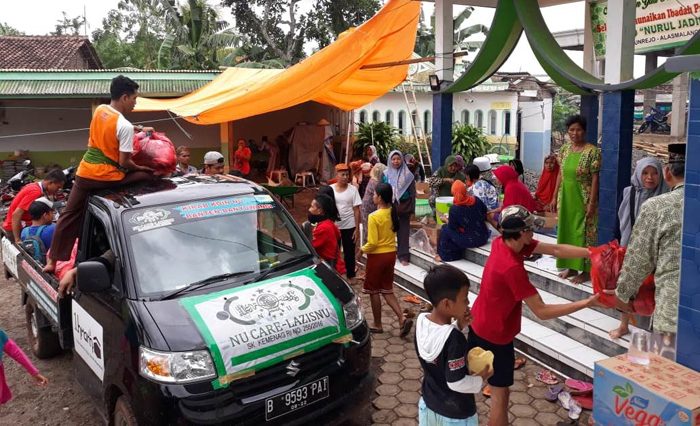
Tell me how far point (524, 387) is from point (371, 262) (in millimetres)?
1877

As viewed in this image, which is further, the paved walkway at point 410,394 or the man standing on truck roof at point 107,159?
the man standing on truck roof at point 107,159

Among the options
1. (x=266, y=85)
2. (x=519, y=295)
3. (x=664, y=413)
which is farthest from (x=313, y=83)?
(x=664, y=413)

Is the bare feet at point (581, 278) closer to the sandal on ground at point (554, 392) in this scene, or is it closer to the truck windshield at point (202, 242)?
the sandal on ground at point (554, 392)

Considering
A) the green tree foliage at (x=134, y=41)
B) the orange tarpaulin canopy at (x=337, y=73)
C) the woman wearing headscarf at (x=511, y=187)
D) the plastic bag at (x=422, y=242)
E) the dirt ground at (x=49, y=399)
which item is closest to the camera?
the dirt ground at (x=49, y=399)

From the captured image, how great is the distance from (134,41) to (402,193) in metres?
36.4

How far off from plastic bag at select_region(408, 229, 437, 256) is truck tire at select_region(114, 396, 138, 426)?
195 inches

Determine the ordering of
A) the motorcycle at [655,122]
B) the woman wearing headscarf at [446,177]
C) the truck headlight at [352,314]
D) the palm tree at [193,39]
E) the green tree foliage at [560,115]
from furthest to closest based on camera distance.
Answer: the palm tree at [193,39], the green tree foliage at [560,115], the motorcycle at [655,122], the woman wearing headscarf at [446,177], the truck headlight at [352,314]

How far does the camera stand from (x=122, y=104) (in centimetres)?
451

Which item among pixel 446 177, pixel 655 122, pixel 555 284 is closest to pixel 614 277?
pixel 555 284

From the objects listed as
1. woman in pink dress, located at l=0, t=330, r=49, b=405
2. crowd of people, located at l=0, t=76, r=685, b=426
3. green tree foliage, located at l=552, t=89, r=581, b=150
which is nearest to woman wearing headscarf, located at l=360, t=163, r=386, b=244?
crowd of people, located at l=0, t=76, r=685, b=426

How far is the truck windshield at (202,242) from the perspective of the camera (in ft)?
11.9

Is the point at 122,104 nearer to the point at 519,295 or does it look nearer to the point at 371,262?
the point at 371,262

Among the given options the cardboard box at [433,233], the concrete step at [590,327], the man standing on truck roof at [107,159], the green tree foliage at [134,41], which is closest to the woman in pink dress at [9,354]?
the man standing on truck roof at [107,159]

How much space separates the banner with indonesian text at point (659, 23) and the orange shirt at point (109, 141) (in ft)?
23.6
